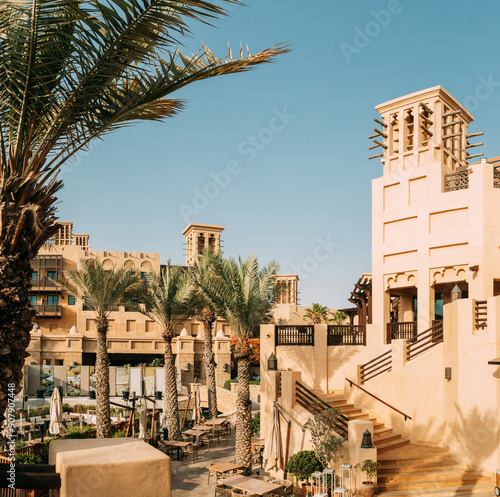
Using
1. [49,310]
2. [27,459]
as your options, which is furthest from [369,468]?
[49,310]

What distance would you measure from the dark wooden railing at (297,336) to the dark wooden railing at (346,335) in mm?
798

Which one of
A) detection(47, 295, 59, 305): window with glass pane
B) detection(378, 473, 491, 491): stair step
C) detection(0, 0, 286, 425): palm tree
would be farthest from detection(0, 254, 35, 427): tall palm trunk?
detection(47, 295, 59, 305): window with glass pane

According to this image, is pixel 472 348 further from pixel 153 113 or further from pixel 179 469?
pixel 153 113

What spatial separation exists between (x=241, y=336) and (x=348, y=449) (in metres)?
6.14

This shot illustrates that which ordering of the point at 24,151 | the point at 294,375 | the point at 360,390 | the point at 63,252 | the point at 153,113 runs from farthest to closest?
the point at 63,252
the point at 360,390
the point at 294,375
the point at 153,113
the point at 24,151

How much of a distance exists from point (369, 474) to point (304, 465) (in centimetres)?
215

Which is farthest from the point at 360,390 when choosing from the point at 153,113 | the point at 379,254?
the point at 153,113

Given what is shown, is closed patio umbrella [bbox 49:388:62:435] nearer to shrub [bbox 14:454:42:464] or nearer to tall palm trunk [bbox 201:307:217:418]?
shrub [bbox 14:454:42:464]

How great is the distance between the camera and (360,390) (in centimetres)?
1994

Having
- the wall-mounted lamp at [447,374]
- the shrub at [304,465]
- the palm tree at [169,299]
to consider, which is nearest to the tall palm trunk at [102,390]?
the palm tree at [169,299]

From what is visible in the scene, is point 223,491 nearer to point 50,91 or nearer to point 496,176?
point 50,91

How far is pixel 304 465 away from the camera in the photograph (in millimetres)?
16078

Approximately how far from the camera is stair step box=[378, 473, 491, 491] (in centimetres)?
1497

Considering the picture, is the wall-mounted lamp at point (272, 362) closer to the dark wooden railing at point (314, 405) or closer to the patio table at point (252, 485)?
the dark wooden railing at point (314, 405)
